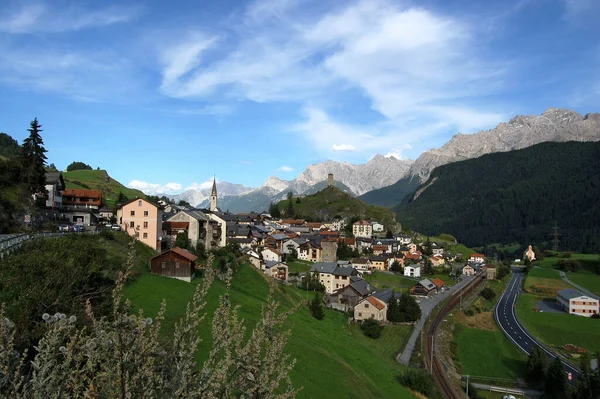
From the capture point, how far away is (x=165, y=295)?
3141cm

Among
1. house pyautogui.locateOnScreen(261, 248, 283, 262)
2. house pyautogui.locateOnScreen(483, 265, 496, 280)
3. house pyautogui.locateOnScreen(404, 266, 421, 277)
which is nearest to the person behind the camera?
house pyautogui.locateOnScreen(261, 248, 283, 262)

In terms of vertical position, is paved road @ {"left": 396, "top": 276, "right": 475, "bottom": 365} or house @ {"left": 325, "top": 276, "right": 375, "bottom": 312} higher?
house @ {"left": 325, "top": 276, "right": 375, "bottom": 312}

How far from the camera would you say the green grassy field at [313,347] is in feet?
86.3

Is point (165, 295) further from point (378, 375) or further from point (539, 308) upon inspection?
point (539, 308)

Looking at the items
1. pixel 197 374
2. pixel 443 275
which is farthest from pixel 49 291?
pixel 443 275

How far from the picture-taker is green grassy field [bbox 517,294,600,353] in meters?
62.5

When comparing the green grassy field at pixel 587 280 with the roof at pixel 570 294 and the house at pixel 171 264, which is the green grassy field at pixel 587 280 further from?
the house at pixel 171 264

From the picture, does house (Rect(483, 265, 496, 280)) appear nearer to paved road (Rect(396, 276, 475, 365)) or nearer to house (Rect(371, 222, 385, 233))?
paved road (Rect(396, 276, 475, 365))

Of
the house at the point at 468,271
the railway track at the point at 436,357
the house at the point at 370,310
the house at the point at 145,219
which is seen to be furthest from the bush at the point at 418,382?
the house at the point at 468,271

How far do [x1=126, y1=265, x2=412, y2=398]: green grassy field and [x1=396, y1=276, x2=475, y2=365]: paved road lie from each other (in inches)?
64.4

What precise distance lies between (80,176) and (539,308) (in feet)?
485

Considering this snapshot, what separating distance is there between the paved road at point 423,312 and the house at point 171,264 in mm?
26791

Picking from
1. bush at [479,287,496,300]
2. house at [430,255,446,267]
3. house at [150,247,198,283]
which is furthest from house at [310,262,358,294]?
house at [430,255,446,267]

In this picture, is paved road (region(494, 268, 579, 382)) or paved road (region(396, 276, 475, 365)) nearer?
paved road (region(396, 276, 475, 365))
